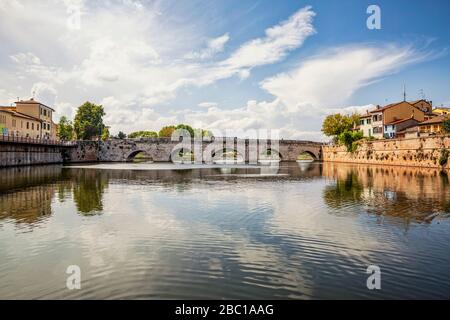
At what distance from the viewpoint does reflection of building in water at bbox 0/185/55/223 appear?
17156mm

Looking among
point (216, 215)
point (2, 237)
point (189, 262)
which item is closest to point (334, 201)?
point (216, 215)

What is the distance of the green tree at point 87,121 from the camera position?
9779 cm

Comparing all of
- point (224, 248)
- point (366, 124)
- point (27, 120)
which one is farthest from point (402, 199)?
point (27, 120)

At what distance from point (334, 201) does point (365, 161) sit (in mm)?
53366

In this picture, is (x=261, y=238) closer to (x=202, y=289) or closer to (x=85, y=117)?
(x=202, y=289)

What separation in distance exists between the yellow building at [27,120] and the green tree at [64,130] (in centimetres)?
1938

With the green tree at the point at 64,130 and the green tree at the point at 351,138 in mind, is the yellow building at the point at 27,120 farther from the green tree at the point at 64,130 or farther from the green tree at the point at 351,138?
the green tree at the point at 351,138

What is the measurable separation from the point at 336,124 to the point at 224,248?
9138cm

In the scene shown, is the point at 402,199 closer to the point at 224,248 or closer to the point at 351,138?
the point at 224,248

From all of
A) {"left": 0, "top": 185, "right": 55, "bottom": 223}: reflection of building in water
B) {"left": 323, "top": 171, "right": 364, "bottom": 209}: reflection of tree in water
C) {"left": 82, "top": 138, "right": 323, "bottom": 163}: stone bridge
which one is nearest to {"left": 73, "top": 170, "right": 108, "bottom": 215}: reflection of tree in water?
{"left": 0, "top": 185, "right": 55, "bottom": 223}: reflection of building in water

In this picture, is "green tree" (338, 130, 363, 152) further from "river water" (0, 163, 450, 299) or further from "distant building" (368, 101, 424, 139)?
"river water" (0, 163, 450, 299)

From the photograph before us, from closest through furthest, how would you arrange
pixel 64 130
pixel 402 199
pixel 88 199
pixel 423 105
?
pixel 402 199 < pixel 88 199 < pixel 423 105 < pixel 64 130

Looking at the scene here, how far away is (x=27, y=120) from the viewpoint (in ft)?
234

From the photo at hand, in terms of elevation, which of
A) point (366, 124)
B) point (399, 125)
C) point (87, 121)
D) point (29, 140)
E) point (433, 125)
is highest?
point (87, 121)
